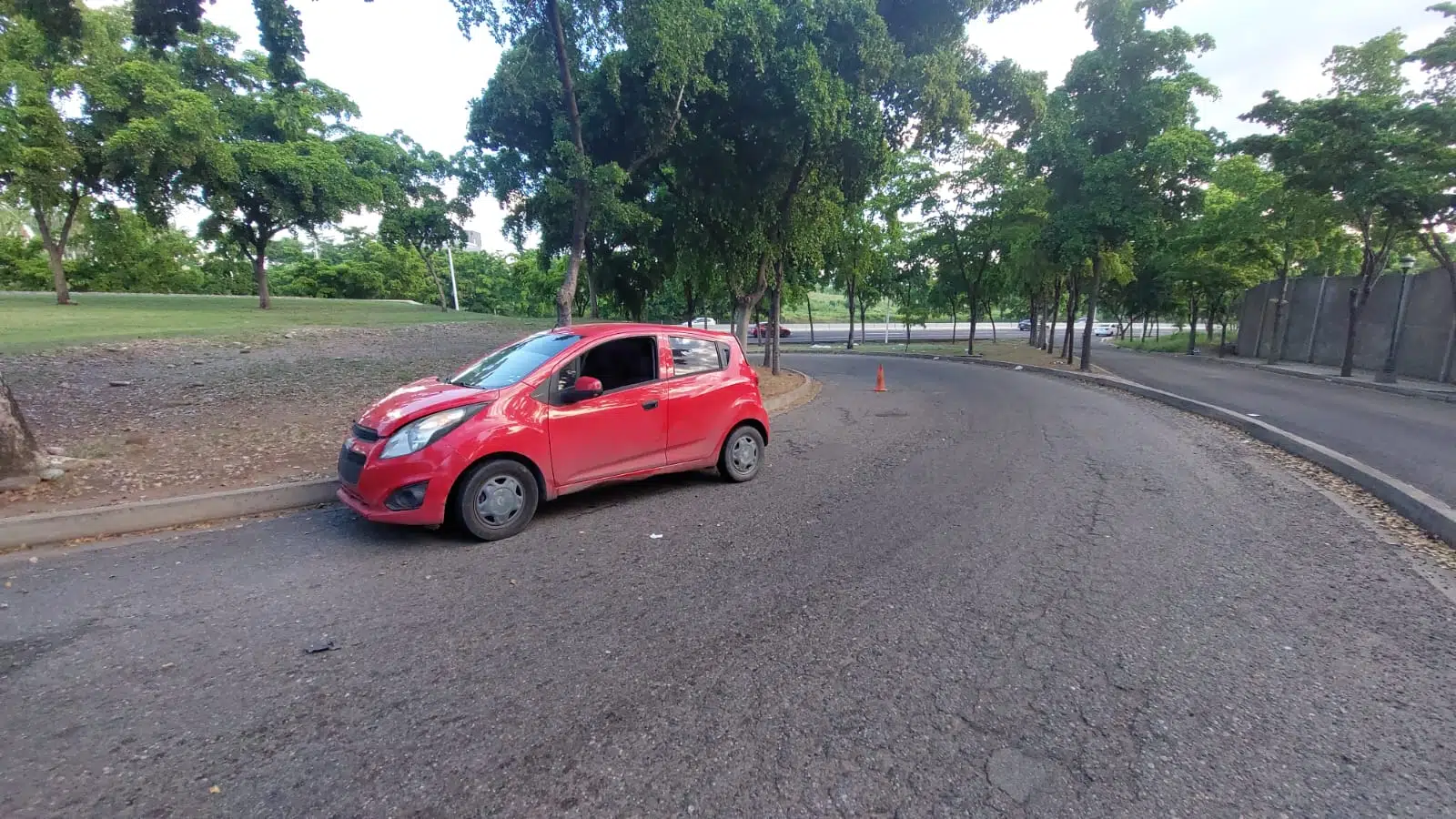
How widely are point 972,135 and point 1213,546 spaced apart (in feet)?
60.3

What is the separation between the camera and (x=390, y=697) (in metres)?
2.88

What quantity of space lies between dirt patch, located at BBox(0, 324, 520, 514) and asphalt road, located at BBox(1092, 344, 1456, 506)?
11.6 m

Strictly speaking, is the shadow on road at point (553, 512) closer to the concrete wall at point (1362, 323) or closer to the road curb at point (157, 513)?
the road curb at point (157, 513)

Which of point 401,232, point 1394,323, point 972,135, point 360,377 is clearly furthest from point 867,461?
point 401,232

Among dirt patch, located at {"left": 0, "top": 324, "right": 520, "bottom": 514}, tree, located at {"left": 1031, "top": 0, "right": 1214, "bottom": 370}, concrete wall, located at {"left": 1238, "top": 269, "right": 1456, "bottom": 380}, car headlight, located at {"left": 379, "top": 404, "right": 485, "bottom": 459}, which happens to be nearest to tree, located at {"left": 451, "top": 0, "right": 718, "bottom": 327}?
dirt patch, located at {"left": 0, "top": 324, "right": 520, "bottom": 514}

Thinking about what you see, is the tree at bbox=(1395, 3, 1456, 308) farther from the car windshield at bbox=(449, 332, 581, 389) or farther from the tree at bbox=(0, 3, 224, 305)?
the tree at bbox=(0, 3, 224, 305)

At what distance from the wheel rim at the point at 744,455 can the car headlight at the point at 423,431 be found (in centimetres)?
271

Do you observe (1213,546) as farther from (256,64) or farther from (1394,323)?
(256,64)

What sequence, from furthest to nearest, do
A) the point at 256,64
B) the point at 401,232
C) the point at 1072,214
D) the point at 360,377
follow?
the point at 401,232 < the point at 256,64 < the point at 1072,214 < the point at 360,377

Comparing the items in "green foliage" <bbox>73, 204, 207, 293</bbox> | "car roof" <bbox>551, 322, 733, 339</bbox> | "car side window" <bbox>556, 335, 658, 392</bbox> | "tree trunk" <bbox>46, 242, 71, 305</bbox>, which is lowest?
"car side window" <bbox>556, 335, 658, 392</bbox>

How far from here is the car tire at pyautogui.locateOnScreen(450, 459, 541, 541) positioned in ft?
15.8

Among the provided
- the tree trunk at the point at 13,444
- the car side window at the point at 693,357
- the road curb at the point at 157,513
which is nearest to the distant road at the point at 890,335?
the car side window at the point at 693,357

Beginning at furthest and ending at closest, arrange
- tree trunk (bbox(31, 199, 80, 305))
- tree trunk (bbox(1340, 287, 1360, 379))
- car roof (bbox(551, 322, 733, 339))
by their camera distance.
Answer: tree trunk (bbox(31, 199, 80, 305)) → tree trunk (bbox(1340, 287, 1360, 379)) → car roof (bbox(551, 322, 733, 339))

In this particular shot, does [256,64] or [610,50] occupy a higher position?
[256,64]
